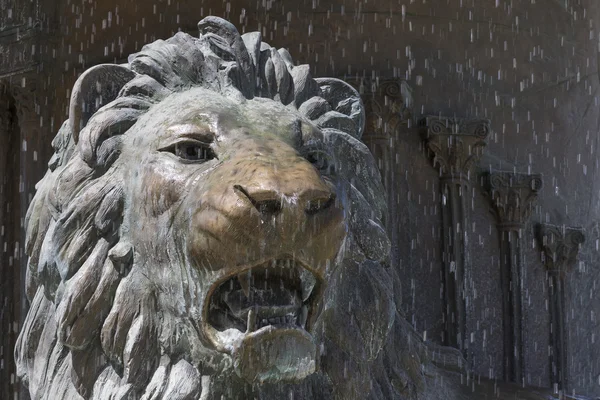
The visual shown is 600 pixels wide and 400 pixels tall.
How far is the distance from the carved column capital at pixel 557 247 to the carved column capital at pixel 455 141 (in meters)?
0.65

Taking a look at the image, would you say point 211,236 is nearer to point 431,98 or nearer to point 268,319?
point 268,319

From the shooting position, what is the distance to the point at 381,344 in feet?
8.00

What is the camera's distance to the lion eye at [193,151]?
7.51 feet

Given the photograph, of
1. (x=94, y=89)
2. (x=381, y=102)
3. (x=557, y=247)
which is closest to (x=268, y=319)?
(x=94, y=89)

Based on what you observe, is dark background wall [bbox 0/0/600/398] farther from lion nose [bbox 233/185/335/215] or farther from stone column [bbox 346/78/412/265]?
lion nose [bbox 233/185/335/215]

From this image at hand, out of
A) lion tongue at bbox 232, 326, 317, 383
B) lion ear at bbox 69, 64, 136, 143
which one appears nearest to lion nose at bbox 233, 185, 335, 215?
lion tongue at bbox 232, 326, 317, 383

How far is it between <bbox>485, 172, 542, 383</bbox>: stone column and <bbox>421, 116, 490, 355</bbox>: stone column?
8.9 inches

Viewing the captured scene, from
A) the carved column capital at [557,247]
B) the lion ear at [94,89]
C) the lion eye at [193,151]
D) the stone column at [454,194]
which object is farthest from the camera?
the carved column capital at [557,247]

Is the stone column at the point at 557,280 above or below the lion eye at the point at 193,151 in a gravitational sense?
below

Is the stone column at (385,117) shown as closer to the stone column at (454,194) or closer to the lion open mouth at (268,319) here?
the stone column at (454,194)

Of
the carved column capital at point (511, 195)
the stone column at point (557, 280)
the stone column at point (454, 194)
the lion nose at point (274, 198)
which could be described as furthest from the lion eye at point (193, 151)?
the stone column at point (557, 280)

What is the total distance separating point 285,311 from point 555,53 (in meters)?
4.39

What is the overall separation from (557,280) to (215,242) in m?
4.25

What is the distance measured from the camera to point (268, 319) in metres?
2.10
